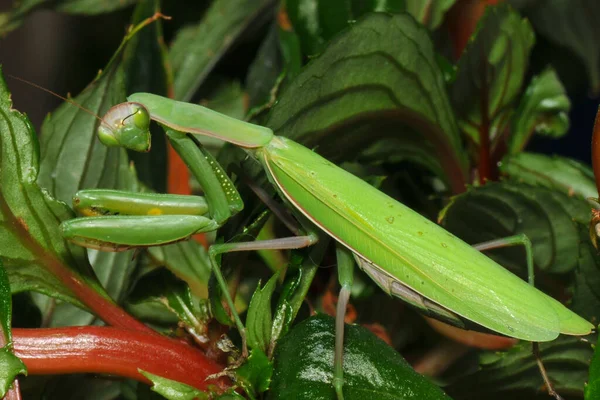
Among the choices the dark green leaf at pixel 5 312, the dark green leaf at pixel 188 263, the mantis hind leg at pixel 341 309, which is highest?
the dark green leaf at pixel 5 312

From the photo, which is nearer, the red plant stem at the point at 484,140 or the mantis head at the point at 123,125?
the mantis head at the point at 123,125

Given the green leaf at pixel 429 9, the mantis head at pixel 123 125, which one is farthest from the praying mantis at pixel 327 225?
the green leaf at pixel 429 9

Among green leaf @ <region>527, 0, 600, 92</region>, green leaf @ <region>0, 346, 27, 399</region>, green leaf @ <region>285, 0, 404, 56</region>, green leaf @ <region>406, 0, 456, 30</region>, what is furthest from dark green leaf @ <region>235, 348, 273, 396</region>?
green leaf @ <region>527, 0, 600, 92</region>

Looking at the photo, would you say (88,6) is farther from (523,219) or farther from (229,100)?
(523,219)

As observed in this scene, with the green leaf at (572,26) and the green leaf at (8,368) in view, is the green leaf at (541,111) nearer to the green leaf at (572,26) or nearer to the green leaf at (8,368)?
the green leaf at (572,26)

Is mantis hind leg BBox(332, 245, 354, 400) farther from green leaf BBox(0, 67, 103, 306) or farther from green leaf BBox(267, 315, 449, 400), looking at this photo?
green leaf BBox(0, 67, 103, 306)

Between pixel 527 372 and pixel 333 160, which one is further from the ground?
pixel 333 160

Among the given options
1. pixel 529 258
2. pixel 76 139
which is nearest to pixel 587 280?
pixel 529 258
